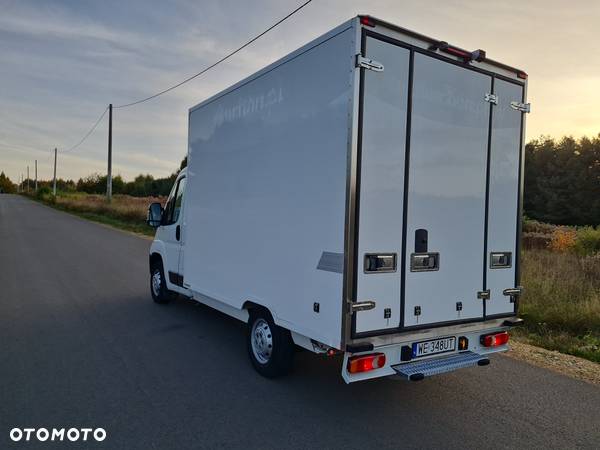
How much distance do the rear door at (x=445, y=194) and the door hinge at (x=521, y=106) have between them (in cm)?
36

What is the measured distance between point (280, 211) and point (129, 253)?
10.7 meters

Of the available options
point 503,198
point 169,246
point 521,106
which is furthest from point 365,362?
point 169,246

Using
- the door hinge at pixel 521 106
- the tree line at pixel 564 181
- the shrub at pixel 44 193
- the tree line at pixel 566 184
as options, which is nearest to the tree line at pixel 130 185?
the shrub at pixel 44 193

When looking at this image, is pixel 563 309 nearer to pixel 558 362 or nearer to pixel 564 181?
pixel 558 362

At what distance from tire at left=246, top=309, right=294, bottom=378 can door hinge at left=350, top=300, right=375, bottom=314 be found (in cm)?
107

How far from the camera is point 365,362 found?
3.42m

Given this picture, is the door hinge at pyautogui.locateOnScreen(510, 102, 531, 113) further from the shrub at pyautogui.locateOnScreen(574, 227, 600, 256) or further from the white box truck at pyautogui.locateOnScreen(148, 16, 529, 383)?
the shrub at pyautogui.locateOnScreen(574, 227, 600, 256)

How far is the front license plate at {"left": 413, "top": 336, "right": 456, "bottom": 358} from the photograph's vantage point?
3714 mm

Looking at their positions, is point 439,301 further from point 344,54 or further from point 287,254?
point 344,54

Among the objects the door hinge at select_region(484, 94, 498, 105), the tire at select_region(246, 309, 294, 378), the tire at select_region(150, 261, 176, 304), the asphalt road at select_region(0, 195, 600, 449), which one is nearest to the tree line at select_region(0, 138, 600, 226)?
the tire at select_region(150, 261, 176, 304)

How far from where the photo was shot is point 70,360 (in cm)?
466

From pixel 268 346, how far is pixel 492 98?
314 cm

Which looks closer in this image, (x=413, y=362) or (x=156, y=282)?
(x=413, y=362)

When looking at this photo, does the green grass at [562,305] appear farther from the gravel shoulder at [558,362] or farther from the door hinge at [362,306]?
the door hinge at [362,306]
